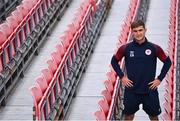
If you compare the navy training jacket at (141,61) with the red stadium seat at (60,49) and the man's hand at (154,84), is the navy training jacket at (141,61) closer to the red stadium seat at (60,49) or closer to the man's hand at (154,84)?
the man's hand at (154,84)

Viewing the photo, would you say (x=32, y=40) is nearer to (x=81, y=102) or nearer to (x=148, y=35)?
(x=81, y=102)

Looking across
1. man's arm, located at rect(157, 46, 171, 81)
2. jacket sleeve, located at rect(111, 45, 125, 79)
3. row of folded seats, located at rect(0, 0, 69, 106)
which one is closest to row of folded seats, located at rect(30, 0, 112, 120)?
row of folded seats, located at rect(0, 0, 69, 106)

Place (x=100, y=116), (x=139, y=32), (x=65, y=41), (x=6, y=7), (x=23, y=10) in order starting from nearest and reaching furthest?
1. (x=139, y=32)
2. (x=100, y=116)
3. (x=65, y=41)
4. (x=23, y=10)
5. (x=6, y=7)

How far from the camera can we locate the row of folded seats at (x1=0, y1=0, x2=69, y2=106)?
5.34 meters

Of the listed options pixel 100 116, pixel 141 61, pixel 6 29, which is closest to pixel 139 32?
pixel 141 61

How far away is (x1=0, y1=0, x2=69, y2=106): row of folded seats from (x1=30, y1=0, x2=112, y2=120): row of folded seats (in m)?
0.46

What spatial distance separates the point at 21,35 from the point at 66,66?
0.85 meters

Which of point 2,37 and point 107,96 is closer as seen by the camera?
point 107,96

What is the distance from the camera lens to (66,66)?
553cm

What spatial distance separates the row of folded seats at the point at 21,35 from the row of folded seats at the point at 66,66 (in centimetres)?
46

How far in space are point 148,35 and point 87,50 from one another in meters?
1.35

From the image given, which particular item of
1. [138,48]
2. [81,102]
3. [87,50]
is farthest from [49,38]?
[138,48]

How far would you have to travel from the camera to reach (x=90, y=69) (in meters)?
6.28

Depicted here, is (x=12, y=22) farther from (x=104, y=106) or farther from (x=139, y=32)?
(x=139, y=32)
